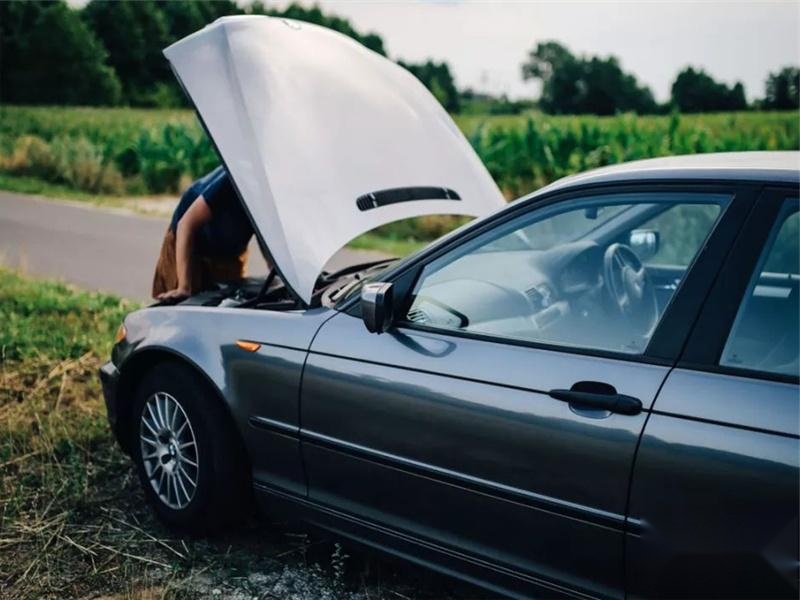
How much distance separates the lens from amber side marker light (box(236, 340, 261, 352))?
335cm

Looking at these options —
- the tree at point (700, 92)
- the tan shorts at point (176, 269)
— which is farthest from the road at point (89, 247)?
the tree at point (700, 92)

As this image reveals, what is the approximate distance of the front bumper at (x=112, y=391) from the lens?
12.9 feet

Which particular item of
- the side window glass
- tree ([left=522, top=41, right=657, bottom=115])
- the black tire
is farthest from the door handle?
tree ([left=522, top=41, right=657, bottom=115])

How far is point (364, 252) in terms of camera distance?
1030 centimetres

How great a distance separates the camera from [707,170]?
8.66 feet

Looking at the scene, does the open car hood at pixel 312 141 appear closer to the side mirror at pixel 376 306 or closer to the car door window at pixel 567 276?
the side mirror at pixel 376 306

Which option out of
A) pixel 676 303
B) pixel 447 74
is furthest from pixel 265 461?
pixel 447 74

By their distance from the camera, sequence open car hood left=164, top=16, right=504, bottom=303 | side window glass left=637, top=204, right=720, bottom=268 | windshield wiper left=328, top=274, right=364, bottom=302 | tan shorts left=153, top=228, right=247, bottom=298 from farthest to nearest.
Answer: tan shorts left=153, top=228, right=247, bottom=298 < open car hood left=164, top=16, right=504, bottom=303 < windshield wiper left=328, top=274, right=364, bottom=302 < side window glass left=637, top=204, right=720, bottom=268

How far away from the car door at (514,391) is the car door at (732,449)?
64 mm

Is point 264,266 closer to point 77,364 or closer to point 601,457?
point 77,364

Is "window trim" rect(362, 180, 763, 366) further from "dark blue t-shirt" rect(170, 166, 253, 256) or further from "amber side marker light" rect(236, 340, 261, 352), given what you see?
"dark blue t-shirt" rect(170, 166, 253, 256)

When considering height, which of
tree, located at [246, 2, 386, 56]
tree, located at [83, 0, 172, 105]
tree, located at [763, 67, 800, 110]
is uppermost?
tree, located at [83, 0, 172, 105]

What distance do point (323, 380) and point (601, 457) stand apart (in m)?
1.10

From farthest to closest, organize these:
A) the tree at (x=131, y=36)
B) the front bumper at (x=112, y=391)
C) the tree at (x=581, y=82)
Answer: the tree at (x=131, y=36) < the tree at (x=581, y=82) < the front bumper at (x=112, y=391)
